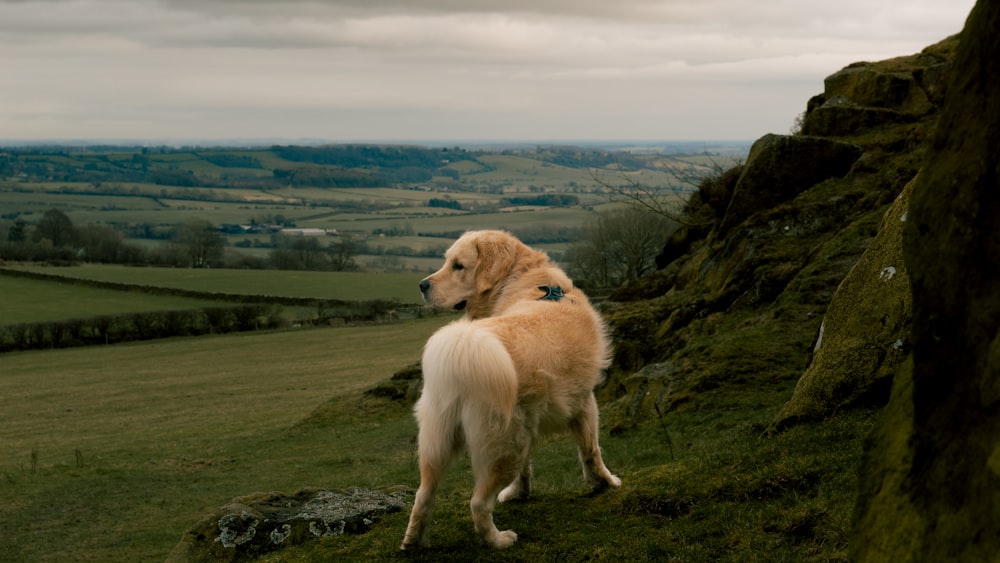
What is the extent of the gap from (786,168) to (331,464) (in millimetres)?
16293

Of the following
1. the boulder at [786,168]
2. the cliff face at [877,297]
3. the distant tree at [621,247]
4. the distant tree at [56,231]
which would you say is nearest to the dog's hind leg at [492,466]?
the cliff face at [877,297]

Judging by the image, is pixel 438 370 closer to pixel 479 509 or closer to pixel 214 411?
pixel 479 509

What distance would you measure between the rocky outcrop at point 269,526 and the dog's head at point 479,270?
2631 millimetres

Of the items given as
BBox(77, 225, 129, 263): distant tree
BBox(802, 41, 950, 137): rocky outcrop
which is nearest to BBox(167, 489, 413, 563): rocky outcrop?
BBox(802, 41, 950, 137): rocky outcrop

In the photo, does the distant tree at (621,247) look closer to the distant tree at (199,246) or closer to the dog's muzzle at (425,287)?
the dog's muzzle at (425,287)

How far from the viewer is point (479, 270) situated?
10.7 meters

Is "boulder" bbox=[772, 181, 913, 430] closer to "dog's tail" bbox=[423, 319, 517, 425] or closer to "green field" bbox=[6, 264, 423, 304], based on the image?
"dog's tail" bbox=[423, 319, 517, 425]

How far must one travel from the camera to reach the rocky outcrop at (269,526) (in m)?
10.0

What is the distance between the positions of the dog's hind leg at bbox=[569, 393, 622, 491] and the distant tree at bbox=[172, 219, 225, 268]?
11952cm

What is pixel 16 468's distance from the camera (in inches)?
1236

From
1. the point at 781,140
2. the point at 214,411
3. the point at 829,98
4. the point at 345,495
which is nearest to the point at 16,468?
the point at 214,411

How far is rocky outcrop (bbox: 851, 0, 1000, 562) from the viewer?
162 inches

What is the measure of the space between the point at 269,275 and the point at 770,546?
100055 millimetres

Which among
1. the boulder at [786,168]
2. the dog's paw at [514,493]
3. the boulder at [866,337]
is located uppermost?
the boulder at [786,168]
